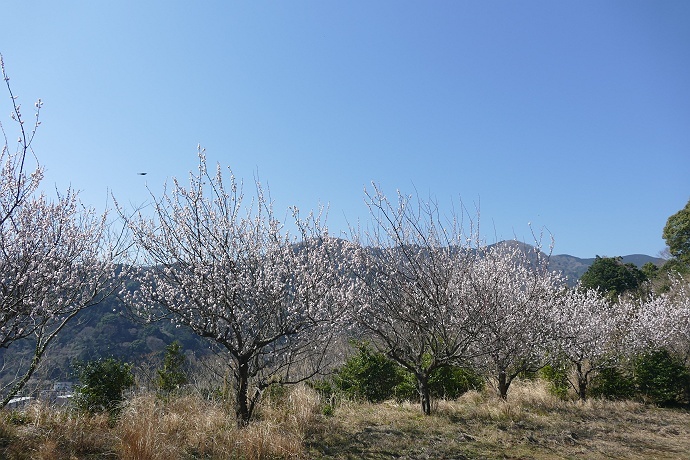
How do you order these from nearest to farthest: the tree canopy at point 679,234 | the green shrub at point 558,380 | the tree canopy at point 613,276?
1. the green shrub at point 558,380
2. the tree canopy at point 613,276
3. the tree canopy at point 679,234

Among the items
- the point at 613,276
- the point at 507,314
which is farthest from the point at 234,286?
the point at 613,276

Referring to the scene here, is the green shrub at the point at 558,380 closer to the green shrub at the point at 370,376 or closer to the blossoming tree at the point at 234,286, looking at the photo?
the green shrub at the point at 370,376

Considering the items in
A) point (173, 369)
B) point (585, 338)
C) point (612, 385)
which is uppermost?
point (585, 338)

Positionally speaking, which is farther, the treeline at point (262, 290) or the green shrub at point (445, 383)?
the green shrub at point (445, 383)

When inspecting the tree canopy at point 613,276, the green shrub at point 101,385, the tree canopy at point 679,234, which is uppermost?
the tree canopy at point 679,234

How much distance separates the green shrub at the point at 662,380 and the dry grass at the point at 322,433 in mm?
3712

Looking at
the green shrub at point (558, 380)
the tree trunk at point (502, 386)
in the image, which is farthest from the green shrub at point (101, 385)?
the green shrub at point (558, 380)

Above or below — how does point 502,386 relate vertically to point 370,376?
below

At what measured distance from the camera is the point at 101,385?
24.6ft

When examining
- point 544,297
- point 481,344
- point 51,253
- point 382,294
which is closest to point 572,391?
point 544,297

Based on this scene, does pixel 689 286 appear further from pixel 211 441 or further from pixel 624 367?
pixel 211 441

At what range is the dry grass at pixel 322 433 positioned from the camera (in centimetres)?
513

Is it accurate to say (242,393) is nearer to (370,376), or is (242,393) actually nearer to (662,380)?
(370,376)

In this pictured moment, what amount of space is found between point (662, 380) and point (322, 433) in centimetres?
1216
